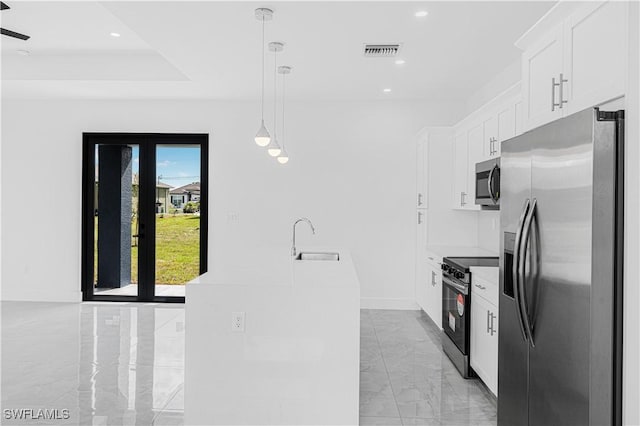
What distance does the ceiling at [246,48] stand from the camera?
10.7ft

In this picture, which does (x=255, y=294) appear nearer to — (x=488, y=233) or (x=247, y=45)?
(x=247, y=45)

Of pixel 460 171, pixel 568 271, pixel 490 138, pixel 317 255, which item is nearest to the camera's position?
pixel 568 271

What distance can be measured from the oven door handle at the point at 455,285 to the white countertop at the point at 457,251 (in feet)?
1.24

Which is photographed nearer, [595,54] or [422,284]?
[595,54]

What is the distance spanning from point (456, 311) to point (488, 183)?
110cm

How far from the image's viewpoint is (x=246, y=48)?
397 cm

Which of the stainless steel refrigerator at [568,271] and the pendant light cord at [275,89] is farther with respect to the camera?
the pendant light cord at [275,89]

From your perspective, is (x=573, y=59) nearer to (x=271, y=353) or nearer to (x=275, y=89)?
(x=271, y=353)

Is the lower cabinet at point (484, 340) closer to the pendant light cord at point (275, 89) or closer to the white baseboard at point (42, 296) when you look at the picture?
the pendant light cord at point (275, 89)

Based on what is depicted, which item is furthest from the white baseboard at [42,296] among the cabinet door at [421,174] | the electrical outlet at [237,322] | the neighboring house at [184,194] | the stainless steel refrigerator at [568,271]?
the stainless steel refrigerator at [568,271]

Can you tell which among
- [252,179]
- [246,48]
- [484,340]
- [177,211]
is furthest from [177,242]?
[484,340]

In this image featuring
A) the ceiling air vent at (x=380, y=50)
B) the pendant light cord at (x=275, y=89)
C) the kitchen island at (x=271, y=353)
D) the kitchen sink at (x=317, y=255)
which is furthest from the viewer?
the kitchen sink at (x=317, y=255)

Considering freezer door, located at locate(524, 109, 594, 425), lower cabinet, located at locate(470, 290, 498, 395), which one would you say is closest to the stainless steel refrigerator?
freezer door, located at locate(524, 109, 594, 425)

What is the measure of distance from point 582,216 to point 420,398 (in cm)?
202
